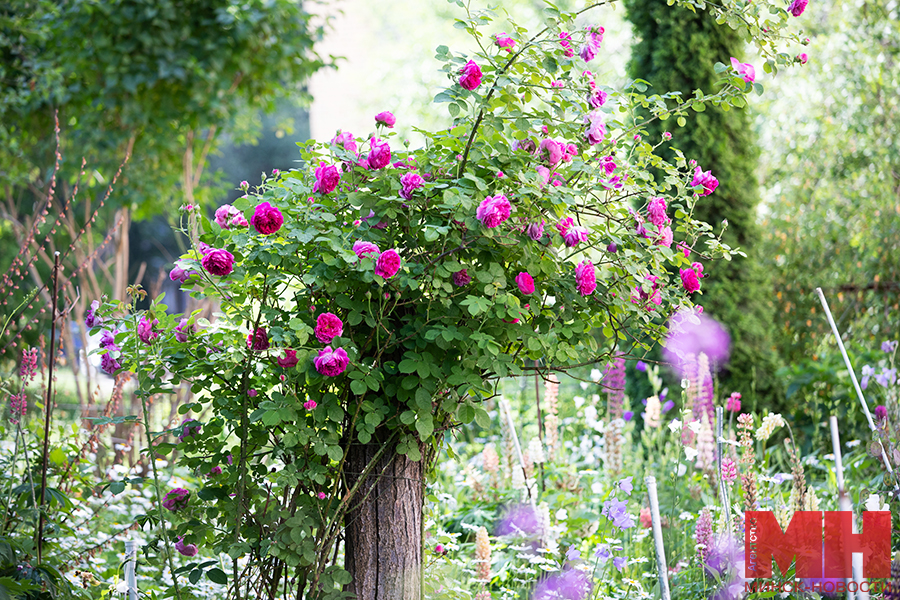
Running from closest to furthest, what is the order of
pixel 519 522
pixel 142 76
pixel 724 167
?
1. pixel 519 522
2. pixel 724 167
3. pixel 142 76

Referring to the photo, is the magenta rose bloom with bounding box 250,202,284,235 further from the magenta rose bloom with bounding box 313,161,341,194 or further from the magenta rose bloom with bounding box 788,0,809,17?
the magenta rose bloom with bounding box 788,0,809,17

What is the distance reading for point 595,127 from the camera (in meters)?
1.50

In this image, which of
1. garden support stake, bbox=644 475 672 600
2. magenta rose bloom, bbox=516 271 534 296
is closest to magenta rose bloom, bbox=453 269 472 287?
magenta rose bloom, bbox=516 271 534 296

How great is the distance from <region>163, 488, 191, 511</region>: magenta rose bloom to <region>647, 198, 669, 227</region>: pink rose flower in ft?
4.47

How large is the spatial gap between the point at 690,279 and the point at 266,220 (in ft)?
3.28

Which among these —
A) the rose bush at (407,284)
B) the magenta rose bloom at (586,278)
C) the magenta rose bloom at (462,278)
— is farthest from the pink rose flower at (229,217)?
the magenta rose bloom at (586,278)

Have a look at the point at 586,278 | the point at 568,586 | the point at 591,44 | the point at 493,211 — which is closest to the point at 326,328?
the point at 493,211

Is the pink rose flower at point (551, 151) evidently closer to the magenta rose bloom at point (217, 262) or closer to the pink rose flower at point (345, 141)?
the pink rose flower at point (345, 141)

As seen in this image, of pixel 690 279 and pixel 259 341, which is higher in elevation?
pixel 690 279

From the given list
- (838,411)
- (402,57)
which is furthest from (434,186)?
(402,57)

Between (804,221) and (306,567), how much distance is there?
5.18 metres

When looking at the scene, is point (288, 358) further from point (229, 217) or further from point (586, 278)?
point (586, 278)

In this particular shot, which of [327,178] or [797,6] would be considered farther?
[797,6]

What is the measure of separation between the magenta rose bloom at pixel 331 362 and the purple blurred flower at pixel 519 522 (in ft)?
3.96
